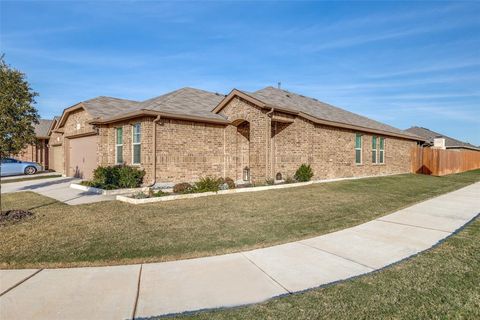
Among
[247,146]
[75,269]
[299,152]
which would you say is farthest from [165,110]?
[75,269]

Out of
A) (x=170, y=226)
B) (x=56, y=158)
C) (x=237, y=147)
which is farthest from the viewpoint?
(x=56, y=158)

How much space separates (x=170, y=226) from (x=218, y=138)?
8.50 m

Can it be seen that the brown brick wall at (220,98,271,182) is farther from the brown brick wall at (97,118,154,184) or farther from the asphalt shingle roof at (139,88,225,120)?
the brown brick wall at (97,118,154,184)

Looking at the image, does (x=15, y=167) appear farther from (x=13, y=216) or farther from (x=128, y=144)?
(x=13, y=216)

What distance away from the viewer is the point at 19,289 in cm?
353

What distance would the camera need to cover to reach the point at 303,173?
554 inches

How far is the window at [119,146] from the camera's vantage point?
1441 cm

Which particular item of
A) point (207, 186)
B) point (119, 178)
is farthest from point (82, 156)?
point (207, 186)

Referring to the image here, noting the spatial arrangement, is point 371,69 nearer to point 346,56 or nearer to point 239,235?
point 346,56

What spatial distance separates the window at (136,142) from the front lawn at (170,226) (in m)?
3.93

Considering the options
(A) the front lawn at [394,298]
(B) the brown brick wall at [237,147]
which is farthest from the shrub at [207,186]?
→ (A) the front lawn at [394,298]

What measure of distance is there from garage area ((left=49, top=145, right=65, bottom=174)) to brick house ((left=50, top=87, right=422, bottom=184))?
6334mm

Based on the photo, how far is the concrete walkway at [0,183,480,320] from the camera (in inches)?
124

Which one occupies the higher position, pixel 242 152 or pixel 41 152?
pixel 41 152
